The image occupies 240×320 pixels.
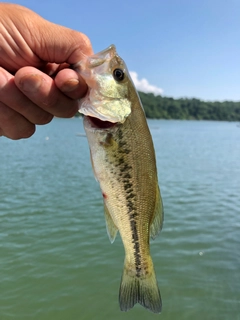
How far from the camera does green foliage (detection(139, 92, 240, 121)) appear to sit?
496 ft

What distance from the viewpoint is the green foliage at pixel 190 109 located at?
151125 mm

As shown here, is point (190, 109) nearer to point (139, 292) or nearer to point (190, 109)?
point (190, 109)

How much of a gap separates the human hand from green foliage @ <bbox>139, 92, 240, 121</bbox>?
472 ft

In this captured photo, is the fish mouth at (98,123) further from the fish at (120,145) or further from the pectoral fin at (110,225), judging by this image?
the pectoral fin at (110,225)

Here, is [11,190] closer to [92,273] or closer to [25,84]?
[92,273]

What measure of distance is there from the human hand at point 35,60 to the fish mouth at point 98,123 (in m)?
0.28

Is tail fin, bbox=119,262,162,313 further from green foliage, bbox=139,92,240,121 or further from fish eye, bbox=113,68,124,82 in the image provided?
green foliage, bbox=139,92,240,121

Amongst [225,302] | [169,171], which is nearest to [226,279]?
[225,302]

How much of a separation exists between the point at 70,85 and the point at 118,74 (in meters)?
0.38

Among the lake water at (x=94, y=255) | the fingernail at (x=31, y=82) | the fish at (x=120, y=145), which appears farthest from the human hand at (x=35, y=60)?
the lake water at (x=94, y=255)

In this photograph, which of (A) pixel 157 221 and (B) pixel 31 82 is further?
(A) pixel 157 221

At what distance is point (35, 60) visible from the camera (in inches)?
102

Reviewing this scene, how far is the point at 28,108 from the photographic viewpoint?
2.69 meters

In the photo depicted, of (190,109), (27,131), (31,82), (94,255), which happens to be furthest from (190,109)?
(31,82)
